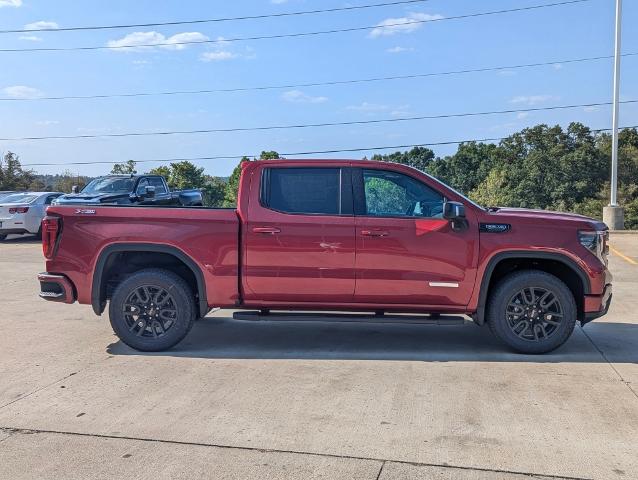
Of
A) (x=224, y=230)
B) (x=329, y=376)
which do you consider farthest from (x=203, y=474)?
(x=224, y=230)

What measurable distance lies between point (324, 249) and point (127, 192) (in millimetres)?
11379

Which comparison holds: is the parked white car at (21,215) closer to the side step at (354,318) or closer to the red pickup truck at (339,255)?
the red pickup truck at (339,255)

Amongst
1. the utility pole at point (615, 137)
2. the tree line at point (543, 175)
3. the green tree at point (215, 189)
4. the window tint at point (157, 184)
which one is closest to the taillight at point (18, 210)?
the window tint at point (157, 184)

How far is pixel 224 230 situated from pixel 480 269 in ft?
8.53

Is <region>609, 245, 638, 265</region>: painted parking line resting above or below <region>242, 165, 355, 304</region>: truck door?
below

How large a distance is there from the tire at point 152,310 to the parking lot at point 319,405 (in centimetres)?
18

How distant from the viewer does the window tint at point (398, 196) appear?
6.09 metres

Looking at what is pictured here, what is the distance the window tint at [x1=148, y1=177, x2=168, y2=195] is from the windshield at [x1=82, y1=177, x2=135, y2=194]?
777mm

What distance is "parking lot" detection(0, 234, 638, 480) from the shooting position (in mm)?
3727

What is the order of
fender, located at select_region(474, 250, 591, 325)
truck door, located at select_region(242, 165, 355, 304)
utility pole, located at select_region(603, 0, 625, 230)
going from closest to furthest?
fender, located at select_region(474, 250, 591, 325) < truck door, located at select_region(242, 165, 355, 304) < utility pole, located at select_region(603, 0, 625, 230)

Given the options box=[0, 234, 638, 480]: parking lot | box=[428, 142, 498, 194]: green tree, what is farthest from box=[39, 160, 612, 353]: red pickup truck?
box=[428, 142, 498, 194]: green tree

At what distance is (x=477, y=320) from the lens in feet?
20.1

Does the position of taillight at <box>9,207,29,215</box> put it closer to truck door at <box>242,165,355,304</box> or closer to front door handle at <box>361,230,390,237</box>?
truck door at <box>242,165,355,304</box>

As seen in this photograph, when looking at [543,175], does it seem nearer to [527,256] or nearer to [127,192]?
[127,192]
